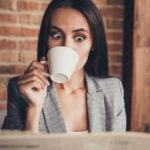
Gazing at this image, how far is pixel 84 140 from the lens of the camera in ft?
1.81

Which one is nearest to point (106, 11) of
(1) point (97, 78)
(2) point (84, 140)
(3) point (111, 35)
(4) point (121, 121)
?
(3) point (111, 35)

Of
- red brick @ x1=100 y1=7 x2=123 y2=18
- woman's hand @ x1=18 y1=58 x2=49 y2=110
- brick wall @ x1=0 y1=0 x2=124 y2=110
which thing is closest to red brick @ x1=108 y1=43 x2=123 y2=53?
red brick @ x1=100 y1=7 x2=123 y2=18

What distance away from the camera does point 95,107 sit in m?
1.30

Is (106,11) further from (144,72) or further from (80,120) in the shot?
(80,120)

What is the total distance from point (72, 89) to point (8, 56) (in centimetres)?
66

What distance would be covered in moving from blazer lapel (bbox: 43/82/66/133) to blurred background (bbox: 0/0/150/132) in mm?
668

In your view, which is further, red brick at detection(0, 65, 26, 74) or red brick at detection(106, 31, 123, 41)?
red brick at detection(106, 31, 123, 41)

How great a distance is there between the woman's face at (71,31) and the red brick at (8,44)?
70 centimetres

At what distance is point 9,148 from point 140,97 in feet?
5.03

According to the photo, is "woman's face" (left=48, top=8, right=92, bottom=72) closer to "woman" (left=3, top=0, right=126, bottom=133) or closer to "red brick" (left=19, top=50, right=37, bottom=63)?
"woman" (left=3, top=0, right=126, bottom=133)

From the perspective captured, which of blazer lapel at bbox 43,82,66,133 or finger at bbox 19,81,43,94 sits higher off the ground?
finger at bbox 19,81,43,94

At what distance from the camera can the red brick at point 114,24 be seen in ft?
6.75

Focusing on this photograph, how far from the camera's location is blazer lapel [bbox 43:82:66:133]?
1.21 m

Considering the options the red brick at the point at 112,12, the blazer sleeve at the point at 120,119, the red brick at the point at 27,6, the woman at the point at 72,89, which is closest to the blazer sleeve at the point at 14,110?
the woman at the point at 72,89
